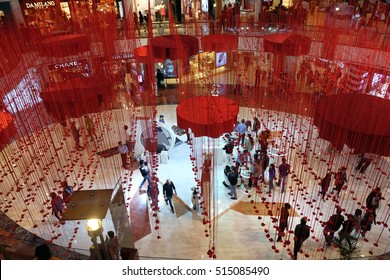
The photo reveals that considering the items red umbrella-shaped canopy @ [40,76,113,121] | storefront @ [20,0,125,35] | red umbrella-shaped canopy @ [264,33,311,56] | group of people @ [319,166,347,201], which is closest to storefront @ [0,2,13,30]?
storefront @ [20,0,125,35]

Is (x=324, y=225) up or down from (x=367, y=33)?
down

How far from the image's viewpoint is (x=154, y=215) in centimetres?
703

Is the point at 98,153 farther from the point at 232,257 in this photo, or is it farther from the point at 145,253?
the point at 232,257

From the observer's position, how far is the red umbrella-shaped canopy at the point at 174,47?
24.9 ft

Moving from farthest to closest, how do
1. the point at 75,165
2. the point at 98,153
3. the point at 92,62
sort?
the point at 92,62 < the point at 98,153 < the point at 75,165

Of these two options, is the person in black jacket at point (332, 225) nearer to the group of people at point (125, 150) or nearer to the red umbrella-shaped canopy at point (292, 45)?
the red umbrella-shaped canopy at point (292, 45)

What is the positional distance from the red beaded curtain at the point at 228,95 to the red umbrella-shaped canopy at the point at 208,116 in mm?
230

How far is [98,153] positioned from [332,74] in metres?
8.32

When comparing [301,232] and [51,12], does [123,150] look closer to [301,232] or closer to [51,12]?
[301,232]

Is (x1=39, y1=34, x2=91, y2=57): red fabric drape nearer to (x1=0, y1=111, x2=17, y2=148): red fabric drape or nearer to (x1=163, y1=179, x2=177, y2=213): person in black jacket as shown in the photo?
(x1=0, y1=111, x2=17, y2=148): red fabric drape

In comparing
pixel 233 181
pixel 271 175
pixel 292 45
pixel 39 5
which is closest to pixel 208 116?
pixel 233 181

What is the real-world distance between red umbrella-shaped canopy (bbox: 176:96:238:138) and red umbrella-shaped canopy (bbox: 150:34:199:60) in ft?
4.33

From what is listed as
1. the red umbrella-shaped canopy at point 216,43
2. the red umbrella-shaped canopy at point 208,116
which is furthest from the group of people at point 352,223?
the red umbrella-shaped canopy at point 216,43

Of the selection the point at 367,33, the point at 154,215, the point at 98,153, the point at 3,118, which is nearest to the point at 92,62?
the point at 98,153
